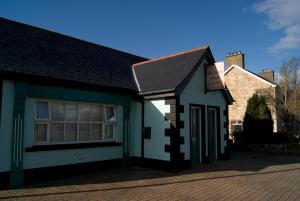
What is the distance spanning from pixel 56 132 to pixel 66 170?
1.39 metres

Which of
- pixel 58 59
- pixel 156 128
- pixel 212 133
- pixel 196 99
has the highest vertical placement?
pixel 58 59

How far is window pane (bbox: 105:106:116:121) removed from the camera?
10.3 metres

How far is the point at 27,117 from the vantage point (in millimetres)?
7770

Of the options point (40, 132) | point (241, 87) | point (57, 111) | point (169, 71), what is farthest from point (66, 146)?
point (241, 87)

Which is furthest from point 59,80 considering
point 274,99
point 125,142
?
point 274,99

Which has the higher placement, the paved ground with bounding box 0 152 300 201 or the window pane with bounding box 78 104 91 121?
the window pane with bounding box 78 104 91 121

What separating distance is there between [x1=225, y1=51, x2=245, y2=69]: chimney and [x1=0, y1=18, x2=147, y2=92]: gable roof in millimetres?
17170

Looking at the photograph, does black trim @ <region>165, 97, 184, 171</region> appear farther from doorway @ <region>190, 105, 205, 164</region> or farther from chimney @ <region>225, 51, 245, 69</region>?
chimney @ <region>225, 51, 245, 69</region>

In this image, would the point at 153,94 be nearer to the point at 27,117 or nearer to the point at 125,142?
the point at 125,142

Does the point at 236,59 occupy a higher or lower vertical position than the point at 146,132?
higher

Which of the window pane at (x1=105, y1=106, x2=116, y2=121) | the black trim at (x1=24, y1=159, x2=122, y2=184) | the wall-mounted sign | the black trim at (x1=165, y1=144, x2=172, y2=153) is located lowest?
the black trim at (x1=24, y1=159, x2=122, y2=184)

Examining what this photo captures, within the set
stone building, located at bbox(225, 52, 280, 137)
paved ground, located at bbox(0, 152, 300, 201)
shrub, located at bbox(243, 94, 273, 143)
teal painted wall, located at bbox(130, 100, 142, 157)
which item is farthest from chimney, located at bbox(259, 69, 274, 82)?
teal painted wall, located at bbox(130, 100, 142, 157)

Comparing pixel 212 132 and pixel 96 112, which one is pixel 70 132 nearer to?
pixel 96 112

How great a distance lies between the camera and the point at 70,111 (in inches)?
357
